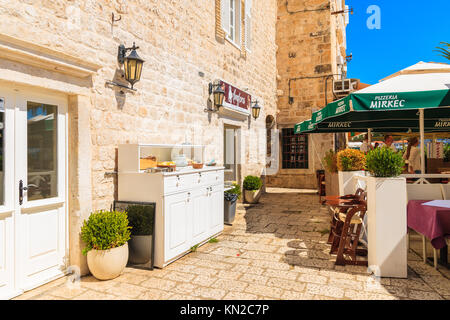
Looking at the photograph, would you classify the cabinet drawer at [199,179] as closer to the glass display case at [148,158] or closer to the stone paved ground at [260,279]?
the glass display case at [148,158]

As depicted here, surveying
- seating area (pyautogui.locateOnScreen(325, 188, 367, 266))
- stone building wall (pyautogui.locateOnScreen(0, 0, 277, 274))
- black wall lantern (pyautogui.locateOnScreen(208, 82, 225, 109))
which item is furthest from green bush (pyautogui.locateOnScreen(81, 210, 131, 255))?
black wall lantern (pyautogui.locateOnScreen(208, 82, 225, 109))

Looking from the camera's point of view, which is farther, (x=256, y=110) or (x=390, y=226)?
(x=256, y=110)

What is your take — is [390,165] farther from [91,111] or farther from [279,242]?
[91,111]

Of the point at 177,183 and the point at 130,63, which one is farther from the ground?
the point at 130,63

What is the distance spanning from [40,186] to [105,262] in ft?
3.32

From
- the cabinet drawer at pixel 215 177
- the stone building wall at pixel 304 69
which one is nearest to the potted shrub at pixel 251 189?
the cabinet drawer at pixel 215 177

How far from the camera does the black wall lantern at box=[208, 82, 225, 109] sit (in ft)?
20.9

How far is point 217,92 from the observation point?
637 centimetres

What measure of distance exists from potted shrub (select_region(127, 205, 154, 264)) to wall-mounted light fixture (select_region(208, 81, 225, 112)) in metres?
3.45

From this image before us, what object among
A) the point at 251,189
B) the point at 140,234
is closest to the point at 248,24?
the point at 251,189

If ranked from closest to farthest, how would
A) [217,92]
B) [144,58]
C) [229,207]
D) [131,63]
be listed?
[131,63], [144,58], [229,207], [217,92]

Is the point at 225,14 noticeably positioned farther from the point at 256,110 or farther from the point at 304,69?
the point at 304,69

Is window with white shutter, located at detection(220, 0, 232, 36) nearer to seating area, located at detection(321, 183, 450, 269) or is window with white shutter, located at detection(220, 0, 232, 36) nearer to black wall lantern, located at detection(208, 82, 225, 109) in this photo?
black wall lantern, located at detection(208, 82, 225, 109)

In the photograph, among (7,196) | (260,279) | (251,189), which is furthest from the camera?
(251,189)
